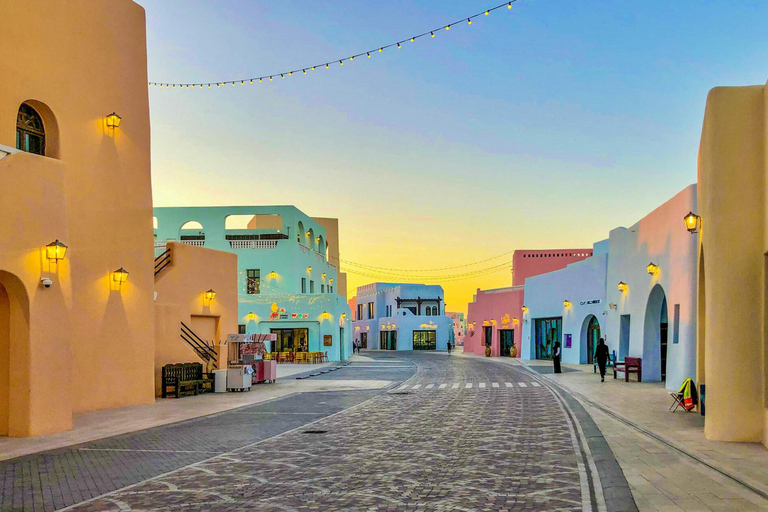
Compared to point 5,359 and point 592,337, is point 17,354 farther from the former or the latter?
point 592,337

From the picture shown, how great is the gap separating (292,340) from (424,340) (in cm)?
3379

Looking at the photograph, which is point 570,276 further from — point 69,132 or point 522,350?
point 69,132

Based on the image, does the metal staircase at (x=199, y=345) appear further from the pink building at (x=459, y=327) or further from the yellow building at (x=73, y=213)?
the pink building at (x=459, y=327)

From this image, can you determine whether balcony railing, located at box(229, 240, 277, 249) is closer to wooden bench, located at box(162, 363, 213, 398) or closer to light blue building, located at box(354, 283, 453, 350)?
wooden bench, located at box(162, 363, 213, 398)

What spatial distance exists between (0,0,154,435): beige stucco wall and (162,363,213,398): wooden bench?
1377 millimetres

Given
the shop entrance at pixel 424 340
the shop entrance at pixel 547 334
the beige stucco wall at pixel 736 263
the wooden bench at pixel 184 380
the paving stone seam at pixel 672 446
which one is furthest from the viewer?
the shop entrance at pixel 424 340

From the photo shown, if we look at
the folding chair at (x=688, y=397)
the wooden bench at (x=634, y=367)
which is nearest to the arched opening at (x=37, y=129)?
the folding chair at (x=688, y=397)

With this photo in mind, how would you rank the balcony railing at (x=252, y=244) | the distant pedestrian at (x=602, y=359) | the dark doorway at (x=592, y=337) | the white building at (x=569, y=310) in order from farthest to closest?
1. the balcony railing at (x=252, y=244)
2. the dark doorway at (x=592, y=337)
3. the white building at (x=569, y=310)
4. the distant pedestrian at (x=602, y=359)

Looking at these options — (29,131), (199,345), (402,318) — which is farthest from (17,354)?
(402,318)

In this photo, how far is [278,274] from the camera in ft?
151

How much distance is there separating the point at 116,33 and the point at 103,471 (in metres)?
12.4

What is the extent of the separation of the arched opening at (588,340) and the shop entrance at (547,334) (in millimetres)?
4144

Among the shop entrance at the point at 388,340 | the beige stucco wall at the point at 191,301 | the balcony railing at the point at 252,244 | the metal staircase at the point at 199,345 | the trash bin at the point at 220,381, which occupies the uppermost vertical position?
the balcony railing at the point at 252,244

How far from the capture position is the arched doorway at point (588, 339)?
36406mm
